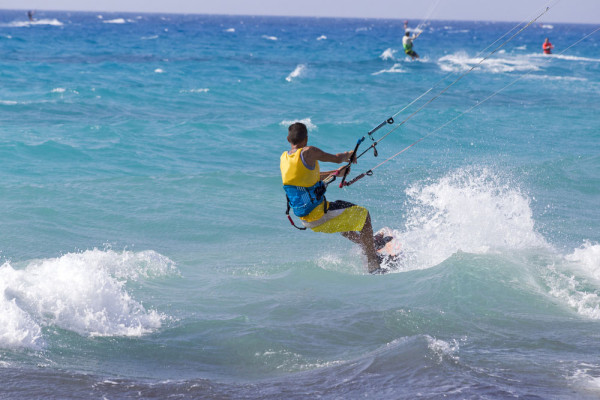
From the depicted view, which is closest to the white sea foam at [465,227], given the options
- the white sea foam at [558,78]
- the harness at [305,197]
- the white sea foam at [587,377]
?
the harness at [305,197]

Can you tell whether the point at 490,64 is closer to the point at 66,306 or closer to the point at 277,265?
the point at 277,265

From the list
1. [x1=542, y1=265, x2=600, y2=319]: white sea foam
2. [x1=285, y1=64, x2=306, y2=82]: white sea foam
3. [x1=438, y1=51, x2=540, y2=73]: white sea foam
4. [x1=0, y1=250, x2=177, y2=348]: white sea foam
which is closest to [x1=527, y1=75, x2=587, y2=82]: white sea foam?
[x1=438, y1=51, x2=540, y2=73]: white sea foam

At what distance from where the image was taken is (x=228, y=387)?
5.03 meters

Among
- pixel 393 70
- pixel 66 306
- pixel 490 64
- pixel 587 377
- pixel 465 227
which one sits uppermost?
pixel 490 64

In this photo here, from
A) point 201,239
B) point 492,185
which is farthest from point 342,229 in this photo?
point 492,185

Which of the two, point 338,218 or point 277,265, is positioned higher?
point 338,218

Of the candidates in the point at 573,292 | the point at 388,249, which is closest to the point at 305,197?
Answer: the point at 388,249

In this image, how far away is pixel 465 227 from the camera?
9.23 m

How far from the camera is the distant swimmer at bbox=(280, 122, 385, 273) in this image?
667cm

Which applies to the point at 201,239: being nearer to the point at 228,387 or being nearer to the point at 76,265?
the point at 76,265

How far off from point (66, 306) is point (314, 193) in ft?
8.34

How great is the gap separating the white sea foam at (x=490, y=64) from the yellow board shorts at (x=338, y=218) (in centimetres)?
3460

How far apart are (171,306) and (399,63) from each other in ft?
127

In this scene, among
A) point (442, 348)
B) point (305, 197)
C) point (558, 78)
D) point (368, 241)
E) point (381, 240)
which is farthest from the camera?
point (558, 78)
